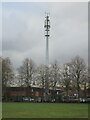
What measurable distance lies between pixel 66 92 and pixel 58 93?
33.4ft

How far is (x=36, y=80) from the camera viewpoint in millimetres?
77875

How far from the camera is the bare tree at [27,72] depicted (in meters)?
77.6

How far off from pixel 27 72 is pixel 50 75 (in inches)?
234

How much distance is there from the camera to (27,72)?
78.1 metres

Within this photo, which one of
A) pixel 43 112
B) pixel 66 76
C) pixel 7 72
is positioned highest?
pixel 7 72

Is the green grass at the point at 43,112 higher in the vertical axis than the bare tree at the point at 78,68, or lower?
lower

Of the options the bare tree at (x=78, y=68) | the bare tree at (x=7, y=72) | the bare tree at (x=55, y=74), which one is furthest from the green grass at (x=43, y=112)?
the bare tree at (x=55, y=74)

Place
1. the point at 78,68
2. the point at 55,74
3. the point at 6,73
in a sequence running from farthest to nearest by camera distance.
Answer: the point at 55,74 → the point at 78,68 → the point at 6,73

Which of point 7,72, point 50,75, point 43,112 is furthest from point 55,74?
point 43,112

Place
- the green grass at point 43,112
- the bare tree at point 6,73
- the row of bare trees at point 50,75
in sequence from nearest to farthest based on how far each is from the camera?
the green grass at point 43,112 < the bare tree at point 6,73 < the row of bare trees at point 50,75

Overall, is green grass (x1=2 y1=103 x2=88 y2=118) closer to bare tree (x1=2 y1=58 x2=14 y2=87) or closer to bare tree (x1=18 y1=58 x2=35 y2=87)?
bare tree (x1=2 y1=58 x2=14 y2=87)

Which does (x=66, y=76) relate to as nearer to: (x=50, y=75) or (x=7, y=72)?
(x=50, y=75)

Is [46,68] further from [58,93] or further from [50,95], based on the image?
[58,93]

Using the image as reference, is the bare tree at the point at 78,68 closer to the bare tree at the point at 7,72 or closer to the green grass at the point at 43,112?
the bare tree at the point at 7,72
